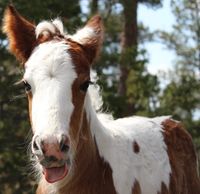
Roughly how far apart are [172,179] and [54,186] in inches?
69.8

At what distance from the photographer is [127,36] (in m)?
19.6

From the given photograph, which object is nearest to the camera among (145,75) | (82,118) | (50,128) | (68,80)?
(50,128)

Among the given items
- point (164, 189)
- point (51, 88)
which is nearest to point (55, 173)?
point (51, 88)

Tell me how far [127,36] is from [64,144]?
15315 millimetres

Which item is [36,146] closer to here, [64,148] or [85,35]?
[64,148]

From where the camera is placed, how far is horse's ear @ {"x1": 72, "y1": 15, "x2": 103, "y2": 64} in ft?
17.9

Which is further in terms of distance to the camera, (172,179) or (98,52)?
(172,179)

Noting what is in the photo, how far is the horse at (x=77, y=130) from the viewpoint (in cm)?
465

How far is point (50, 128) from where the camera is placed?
14.9 ft

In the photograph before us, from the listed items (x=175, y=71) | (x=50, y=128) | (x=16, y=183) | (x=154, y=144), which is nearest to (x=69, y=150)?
(x=50, y=128)

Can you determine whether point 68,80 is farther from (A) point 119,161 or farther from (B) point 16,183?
(B) point 16,183

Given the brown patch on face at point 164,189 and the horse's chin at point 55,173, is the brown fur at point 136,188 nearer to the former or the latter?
the brown patch on face at point 164,189

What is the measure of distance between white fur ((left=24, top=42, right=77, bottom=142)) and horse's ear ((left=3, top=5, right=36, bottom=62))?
30cm

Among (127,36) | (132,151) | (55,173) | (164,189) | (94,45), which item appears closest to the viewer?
(55,173)
